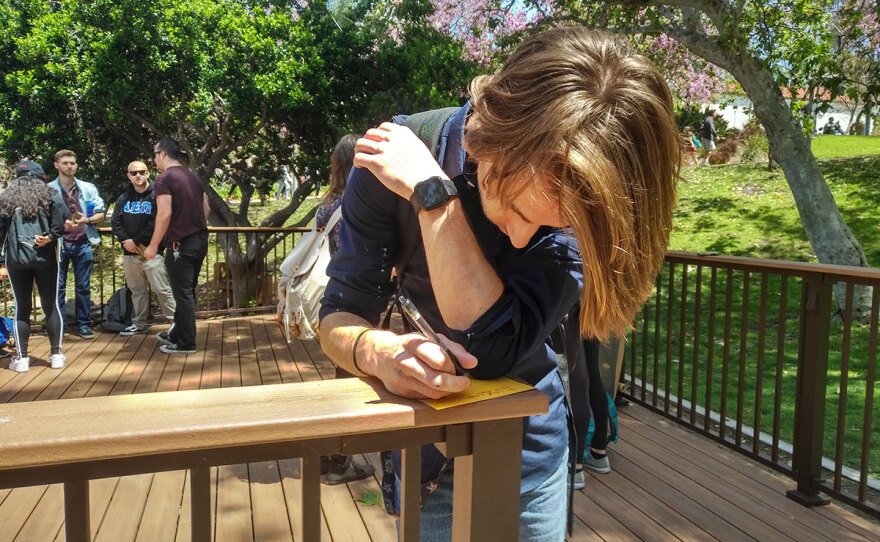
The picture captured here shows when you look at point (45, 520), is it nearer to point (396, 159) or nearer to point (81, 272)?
point (396, 159)

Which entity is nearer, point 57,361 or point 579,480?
point 579,480

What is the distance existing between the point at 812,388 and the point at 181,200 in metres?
4.50

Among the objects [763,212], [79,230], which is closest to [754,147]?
[763,212]

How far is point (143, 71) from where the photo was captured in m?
8.70

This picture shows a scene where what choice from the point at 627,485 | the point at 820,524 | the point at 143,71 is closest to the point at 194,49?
the point at 143,71

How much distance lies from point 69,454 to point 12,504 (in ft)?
8.42

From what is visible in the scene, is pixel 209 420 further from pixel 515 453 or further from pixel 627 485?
pixel 627 485

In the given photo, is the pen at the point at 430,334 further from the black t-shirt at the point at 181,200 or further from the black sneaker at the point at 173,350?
the black sneaker at the point at 173,350

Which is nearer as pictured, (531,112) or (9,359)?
(531,112)

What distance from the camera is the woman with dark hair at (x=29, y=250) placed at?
191 inches

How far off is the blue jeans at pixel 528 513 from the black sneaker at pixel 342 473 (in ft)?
6.21

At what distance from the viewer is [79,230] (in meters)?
6.10

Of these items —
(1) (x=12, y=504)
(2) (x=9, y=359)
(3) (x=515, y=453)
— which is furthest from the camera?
(2) (x=9, y=359)

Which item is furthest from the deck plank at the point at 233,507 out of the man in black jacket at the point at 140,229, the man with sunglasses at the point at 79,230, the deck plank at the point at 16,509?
the man with sunglasses at the point at 79,230
